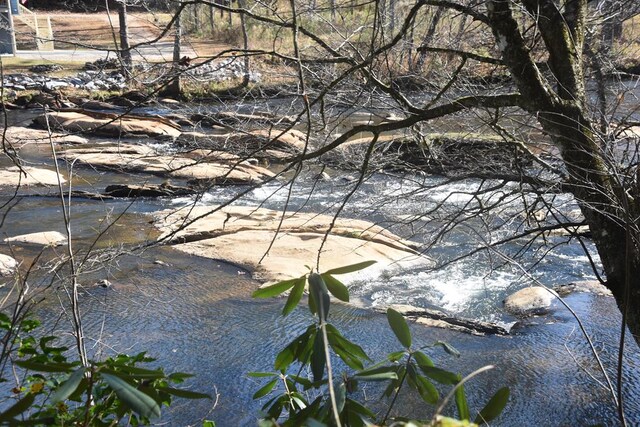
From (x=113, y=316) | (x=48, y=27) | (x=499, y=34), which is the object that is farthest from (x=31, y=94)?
(x=499, y=34)

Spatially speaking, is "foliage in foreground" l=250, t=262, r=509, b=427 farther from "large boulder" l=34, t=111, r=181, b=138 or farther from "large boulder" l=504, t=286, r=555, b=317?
"large boulder" l=34, t=111, r=181, b=138

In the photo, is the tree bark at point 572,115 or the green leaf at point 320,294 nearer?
the green leaf at point 320,294

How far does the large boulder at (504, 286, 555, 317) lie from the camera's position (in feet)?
23.8

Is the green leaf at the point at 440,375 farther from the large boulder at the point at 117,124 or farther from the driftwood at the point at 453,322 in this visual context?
the large boulder at the point at 117,124

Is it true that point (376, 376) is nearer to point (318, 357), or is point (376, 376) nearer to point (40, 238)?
point (318, 357)

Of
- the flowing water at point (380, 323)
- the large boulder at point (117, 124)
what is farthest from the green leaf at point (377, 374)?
the large boulder at point (117, 124)

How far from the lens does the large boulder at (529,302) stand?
23.8 feet

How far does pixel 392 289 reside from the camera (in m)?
7.91

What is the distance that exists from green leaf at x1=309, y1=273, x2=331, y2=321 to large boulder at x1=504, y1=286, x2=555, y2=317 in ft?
20.3

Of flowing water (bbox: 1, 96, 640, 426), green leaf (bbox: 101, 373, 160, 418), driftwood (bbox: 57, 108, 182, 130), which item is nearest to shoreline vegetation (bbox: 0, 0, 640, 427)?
green leaf (bbox: 101, 373, 160, 418)

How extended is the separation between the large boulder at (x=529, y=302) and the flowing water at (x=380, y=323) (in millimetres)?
112

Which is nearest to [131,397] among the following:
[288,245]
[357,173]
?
[357,173]

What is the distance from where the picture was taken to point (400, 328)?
149cm

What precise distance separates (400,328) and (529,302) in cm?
624
